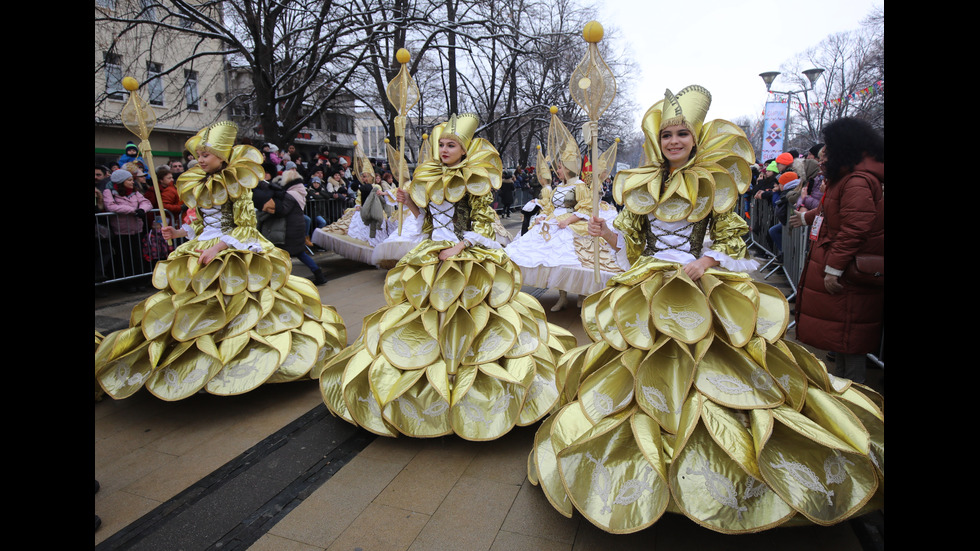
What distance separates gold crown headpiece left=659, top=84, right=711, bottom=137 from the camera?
250cm

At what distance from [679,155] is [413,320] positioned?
1753mm

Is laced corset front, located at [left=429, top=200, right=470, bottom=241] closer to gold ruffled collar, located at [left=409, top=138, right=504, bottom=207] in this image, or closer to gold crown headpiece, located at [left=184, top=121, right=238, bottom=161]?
gold ruffled collar, located at [left=409, top=138, right=504, bottom=207]

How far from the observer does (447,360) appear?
3.11m

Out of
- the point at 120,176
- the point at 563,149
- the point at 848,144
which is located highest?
the point at 563,149

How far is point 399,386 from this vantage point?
3016 mm

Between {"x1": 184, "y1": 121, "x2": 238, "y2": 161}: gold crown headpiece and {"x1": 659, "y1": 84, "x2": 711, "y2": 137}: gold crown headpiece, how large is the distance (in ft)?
10.4

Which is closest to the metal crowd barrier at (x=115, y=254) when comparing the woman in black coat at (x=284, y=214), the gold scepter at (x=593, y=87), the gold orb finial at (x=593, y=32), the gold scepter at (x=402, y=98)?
the woman in black coat at (x=284, y=214)

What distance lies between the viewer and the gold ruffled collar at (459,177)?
3328 mm

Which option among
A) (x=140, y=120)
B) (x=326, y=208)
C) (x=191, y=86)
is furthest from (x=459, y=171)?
(x=191, y=86)

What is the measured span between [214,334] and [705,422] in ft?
10.6

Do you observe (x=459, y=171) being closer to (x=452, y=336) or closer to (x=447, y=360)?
(x=452, y=336)

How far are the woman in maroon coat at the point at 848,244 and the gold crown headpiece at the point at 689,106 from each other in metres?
1.30
